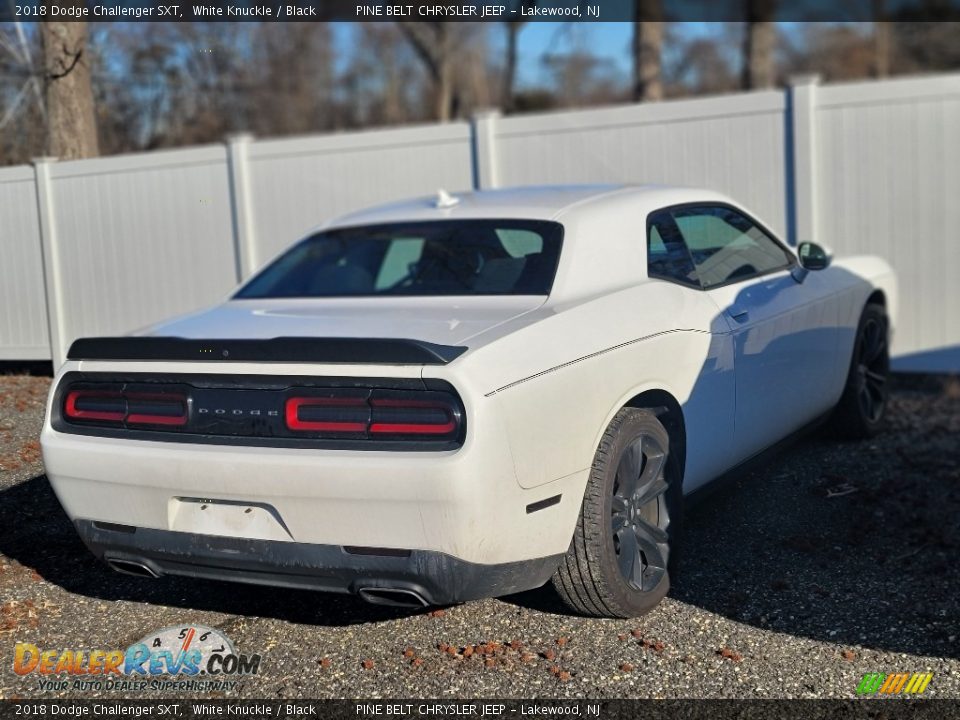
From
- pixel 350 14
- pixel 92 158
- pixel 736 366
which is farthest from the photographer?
pixel 350 14

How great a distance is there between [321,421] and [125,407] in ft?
2.64

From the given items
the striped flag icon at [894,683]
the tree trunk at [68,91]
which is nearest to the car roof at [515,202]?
the striped flag icon at [894,683]

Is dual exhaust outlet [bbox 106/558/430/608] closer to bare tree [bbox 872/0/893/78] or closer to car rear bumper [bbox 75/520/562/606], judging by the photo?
car rear bumper [bbox 75/520/562/606]

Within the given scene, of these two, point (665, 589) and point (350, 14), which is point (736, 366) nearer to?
point (665, 589)

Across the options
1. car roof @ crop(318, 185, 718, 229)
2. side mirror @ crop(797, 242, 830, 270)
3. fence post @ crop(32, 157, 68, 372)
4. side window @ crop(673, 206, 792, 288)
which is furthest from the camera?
fence post @ crop(32, 157, 68, 372)

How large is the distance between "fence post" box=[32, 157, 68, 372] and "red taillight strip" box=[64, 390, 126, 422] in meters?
7.91

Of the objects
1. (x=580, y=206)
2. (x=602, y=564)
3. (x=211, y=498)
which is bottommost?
(x=602, y=564)

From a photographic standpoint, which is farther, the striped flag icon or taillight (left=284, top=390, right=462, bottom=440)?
the striped flag icon

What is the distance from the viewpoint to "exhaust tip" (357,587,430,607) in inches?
148

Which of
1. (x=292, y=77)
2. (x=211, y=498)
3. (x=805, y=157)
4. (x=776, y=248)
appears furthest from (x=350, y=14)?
(x=211, y=498)

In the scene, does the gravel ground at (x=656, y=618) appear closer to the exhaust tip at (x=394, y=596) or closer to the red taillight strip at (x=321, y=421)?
the exhaust tip at (x=394, y=596)

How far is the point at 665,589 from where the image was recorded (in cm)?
454

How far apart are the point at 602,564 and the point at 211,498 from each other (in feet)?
4.40

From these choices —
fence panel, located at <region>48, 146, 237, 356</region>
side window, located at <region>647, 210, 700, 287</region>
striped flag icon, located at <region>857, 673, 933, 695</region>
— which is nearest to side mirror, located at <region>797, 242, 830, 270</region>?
side window, located at <region>647, 210, 700, 287</region>
